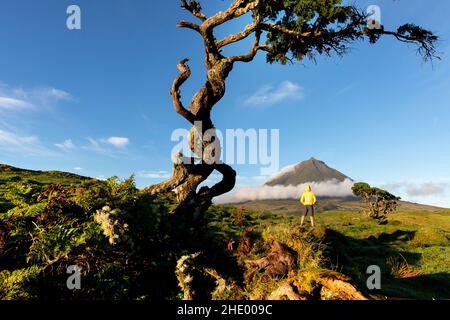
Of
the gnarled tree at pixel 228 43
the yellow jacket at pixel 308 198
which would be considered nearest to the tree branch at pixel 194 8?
the gnarled tree at pixel 228 43

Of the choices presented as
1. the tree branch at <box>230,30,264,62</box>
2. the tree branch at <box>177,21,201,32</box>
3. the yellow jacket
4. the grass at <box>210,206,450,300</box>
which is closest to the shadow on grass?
the grass at <box>210,206,450,300</box>

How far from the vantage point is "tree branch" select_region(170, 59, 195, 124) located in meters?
10.7

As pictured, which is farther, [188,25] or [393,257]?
[393,257]

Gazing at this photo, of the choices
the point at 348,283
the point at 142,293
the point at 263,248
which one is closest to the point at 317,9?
the point at 263,248

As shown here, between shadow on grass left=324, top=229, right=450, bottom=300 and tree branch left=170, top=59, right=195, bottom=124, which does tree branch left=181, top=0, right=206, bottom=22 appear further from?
shadow on grass left=324, top=229, right=450, bottom=300

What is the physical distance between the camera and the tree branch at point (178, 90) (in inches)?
423

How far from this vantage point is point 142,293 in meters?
6.31

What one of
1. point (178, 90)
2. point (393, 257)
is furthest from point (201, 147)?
point (393, 257)

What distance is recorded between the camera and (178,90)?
10.9 m

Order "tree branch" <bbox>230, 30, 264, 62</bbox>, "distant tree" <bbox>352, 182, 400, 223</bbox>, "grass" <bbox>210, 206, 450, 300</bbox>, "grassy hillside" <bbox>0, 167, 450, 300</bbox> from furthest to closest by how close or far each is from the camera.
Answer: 1. "distant tree" <bbox>352, 182, 400, 223</bbox>
2. "tree branch" <bbox>230, 30, 264, 62</bbox>
3. "grass" <bbox>210, 206, 450, 300</bbox>
4. "grassy hillside" <bbox>0, 167, 450, 300</bbox>

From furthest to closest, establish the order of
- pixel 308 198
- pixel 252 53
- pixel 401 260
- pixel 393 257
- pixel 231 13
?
1. pixel 308 198
2. pixel 393 257
3. pixel 401 260
4. pixel 252 53
5. pixel 231 13

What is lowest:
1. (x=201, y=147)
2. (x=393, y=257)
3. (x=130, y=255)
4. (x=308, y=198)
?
(x=393, y=257)

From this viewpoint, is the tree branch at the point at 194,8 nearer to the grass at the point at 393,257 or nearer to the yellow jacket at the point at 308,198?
the grass at the point at 393,257

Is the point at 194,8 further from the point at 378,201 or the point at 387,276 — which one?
the point at 378,201
